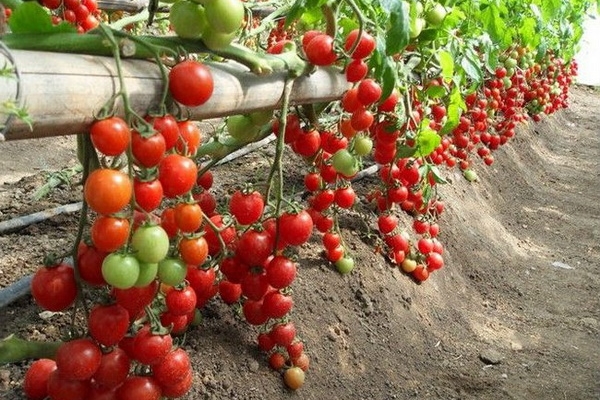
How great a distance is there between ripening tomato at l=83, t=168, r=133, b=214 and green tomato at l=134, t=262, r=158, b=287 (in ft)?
0.44

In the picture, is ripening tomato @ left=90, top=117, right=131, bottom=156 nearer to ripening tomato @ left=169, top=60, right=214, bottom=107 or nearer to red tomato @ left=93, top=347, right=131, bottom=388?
ripening tomato @ left=169, top=60, right=214, bottom=107

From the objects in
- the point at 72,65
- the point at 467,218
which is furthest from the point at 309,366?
the point at 467,218

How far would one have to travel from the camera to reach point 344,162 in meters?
1.89

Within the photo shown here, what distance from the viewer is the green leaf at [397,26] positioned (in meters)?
1.50

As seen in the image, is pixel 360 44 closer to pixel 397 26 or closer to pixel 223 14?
pixel 397 26

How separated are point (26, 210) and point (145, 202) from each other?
155cm

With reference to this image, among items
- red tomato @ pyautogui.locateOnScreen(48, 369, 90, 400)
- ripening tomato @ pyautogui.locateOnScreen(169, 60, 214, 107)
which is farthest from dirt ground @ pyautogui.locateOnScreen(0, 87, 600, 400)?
ripening tomato @ pyautogui.locateOnScreen(169, 60, 214, 107)

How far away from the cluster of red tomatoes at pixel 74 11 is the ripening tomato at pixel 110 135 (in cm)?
96

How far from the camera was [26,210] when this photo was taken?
236 centimetres

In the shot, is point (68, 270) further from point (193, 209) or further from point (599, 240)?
point (599, 240)

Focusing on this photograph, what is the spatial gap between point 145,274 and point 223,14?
1.52ft

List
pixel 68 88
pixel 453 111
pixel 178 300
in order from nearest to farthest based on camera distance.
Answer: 1. pixel 68 88
2. pixel 178 300
3. pixel 453 111

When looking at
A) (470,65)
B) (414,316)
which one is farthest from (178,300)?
(470,65)

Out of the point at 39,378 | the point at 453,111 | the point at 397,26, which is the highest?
the point at 397,26
